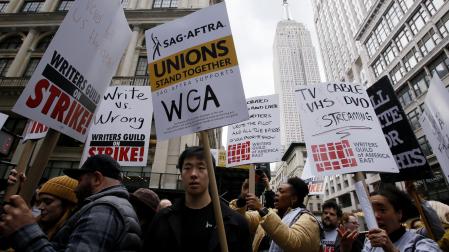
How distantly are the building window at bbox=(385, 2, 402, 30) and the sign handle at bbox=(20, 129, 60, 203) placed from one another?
41.7 meters

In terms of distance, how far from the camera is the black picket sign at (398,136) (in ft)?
10.7

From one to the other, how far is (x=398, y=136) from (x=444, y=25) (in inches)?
1214

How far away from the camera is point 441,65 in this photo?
25.6m

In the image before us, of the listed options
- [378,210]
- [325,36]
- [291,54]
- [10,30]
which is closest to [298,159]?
[325,36]

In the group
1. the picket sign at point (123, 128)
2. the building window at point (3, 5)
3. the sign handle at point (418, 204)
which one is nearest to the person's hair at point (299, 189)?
the sign handle at point (418, 204)

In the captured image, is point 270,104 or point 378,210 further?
point 270,104

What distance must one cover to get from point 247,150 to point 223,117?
Answer: 3.03 m

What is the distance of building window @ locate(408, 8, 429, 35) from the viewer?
2837 centimetres

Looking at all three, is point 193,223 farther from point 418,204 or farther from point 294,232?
point 418,204

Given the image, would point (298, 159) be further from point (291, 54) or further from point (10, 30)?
point (291, 54)

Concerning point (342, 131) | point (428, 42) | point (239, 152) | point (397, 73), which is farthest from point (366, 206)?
point (397, 73)

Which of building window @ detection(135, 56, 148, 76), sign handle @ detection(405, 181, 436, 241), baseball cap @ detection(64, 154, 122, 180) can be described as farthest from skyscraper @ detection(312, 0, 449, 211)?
building window @ detection(135, 56, 148, 76)

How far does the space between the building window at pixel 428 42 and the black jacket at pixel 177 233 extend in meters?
33.5

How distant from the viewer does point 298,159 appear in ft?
215
